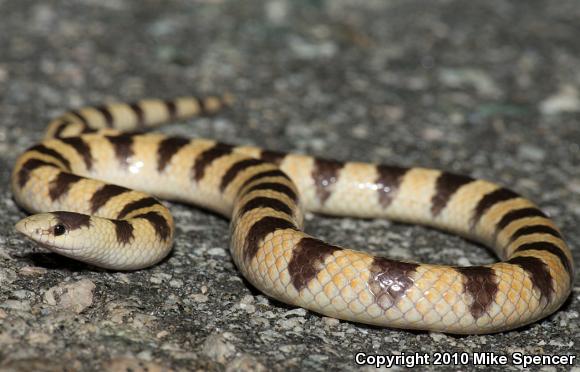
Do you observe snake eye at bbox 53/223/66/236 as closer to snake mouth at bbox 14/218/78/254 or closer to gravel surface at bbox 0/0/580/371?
snake mouth at bbox 14/218/78/254

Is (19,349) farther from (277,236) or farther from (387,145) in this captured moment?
(387,145)

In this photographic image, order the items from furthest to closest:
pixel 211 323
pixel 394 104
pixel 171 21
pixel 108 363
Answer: pixel 171 21 < pixel 394 104 < pixel 211 323 < pixel 108 363

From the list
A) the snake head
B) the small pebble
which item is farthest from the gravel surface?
the snake head

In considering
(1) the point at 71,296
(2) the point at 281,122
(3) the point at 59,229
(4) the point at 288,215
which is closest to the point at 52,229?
(3) the point at 59,229

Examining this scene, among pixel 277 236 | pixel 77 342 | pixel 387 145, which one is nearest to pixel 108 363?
pixel 77 342

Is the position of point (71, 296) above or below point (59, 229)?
→ below

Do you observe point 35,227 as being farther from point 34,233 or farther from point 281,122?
point 281,122
